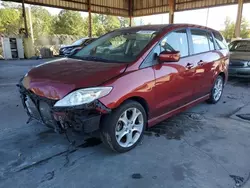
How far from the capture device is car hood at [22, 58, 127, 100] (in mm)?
2328

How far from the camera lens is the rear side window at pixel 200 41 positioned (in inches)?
147

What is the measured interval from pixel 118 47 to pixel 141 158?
1650mm

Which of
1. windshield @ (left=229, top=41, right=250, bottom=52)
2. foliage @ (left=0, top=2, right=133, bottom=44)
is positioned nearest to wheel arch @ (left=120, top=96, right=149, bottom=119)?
windshield @ (left=229, top=41, right=250, bottom=52)

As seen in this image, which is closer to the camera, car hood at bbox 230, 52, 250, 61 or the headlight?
the headlight

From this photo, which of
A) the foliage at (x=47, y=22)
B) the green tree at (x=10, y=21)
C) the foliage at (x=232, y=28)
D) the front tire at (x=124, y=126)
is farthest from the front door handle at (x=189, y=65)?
the foliage at (x=232, y=28)

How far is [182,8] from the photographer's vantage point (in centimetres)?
1791

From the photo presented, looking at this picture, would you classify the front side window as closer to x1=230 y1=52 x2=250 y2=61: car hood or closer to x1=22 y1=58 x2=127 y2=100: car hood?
x1=22 y1=58 x2=127 y2=100: car hood

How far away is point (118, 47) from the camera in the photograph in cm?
328

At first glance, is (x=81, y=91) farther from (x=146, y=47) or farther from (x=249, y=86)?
(x=249, y=86)

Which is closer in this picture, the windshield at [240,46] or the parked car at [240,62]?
the parked car at [240,62]

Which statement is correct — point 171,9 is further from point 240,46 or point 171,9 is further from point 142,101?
point 142,101

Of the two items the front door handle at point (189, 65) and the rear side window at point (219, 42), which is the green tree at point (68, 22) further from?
the front door handle at point (189, 65)

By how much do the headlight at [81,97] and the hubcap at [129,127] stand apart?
18.0 inches

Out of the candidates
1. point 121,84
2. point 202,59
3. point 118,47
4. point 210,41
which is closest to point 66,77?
point 121,84
